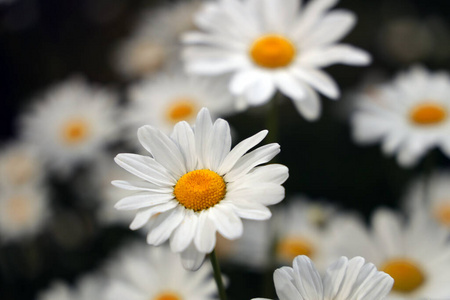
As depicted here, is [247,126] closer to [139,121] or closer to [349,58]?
[139,121]

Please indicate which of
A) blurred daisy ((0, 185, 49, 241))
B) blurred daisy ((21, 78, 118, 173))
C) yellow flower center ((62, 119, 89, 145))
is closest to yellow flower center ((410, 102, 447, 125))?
blurred daisy ((21, 78, 118, 173))

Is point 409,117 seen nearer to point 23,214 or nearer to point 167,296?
point 167,296

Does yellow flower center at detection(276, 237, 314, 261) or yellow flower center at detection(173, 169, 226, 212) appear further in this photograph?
yellow flower center at detection(276, 237, 314, 261)

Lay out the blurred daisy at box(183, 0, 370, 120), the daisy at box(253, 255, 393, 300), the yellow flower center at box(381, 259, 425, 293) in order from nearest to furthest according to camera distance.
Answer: the daisy at box(253, 255, 393, 300), the yellow flower center at box(381, 259, 425, 293), the blurred daisy at box(183, 0, 370, 120)

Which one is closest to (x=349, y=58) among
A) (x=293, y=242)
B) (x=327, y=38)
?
(x=327, y=38)

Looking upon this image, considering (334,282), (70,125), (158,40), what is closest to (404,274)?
(334,282)

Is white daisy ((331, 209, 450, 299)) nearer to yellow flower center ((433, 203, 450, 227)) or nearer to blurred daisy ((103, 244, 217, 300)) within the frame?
blurred daisy ((103, 244, 217, 300))
